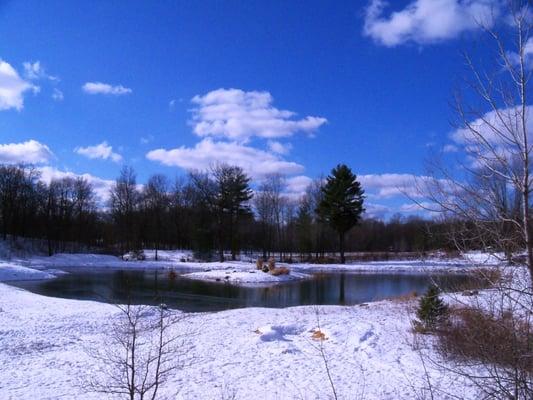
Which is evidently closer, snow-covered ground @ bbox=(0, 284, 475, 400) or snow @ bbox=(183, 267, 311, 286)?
snow-covered ground @ bbox=(0, 284, 475, 400)

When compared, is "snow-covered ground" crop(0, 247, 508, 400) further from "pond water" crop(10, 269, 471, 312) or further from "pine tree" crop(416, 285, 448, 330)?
"pond water" crop(10, 269, 471, 312)

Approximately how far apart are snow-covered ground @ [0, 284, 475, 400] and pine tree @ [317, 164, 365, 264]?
40104 millimetres

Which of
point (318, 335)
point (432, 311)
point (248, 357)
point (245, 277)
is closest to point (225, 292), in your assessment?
point (245, 277)

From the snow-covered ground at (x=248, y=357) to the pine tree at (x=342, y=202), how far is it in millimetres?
40104

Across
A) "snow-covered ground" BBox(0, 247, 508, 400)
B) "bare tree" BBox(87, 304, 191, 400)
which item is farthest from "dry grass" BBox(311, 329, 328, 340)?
"bare tree" BBox(87, 304, 191, 400)

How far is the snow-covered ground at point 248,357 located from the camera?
29.1 ft

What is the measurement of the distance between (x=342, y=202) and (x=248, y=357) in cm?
4684

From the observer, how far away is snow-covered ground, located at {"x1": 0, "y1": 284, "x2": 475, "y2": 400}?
8875 mm

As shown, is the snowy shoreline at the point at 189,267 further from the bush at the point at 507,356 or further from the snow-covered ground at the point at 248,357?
the bush at the point at 507,356

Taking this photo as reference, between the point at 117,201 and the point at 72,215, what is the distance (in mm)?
7003

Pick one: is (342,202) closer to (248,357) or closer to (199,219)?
(199,219)

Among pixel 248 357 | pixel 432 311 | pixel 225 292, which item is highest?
pixel 432 311

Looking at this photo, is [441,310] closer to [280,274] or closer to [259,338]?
[259,338]

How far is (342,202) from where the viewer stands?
5694 centimetres
